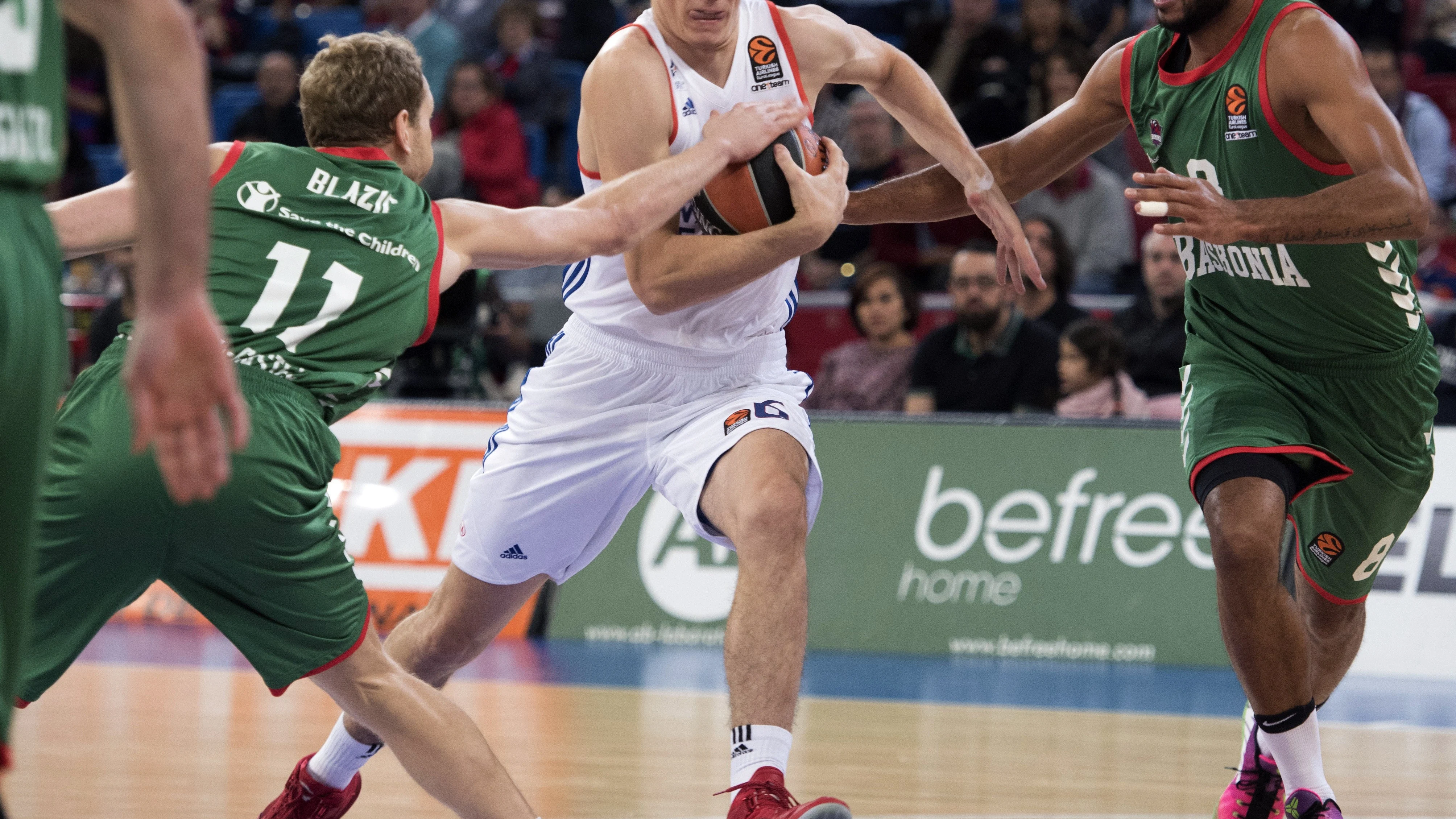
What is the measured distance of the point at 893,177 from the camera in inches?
380

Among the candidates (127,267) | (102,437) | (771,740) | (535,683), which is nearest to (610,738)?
(535,683)

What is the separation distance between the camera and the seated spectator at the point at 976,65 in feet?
35.2

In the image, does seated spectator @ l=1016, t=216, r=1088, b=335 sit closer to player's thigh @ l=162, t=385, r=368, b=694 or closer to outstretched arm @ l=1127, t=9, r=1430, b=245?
outstretched arm @ l=1127, t=9, r=1430, b=245

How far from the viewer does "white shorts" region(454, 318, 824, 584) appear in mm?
4391

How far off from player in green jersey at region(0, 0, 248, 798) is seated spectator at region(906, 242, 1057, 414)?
22.0ft

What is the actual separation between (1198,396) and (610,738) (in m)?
2.65

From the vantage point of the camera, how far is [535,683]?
286 inches

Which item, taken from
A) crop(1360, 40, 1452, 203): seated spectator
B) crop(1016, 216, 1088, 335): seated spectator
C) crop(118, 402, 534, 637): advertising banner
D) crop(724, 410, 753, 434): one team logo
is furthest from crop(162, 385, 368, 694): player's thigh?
crop(1360, 40, 1452, 203): seated spectator

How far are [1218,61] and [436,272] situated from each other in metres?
2.16

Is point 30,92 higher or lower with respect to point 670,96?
higher

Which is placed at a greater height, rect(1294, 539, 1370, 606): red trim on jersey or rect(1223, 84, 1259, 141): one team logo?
rect(1223, 84, 1259, 141): one team logo

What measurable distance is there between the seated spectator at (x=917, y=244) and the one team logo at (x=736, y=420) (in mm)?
5834

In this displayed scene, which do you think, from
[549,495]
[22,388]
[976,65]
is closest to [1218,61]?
[549,495]

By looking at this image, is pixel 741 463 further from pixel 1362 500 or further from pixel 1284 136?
pixel 1362 500
